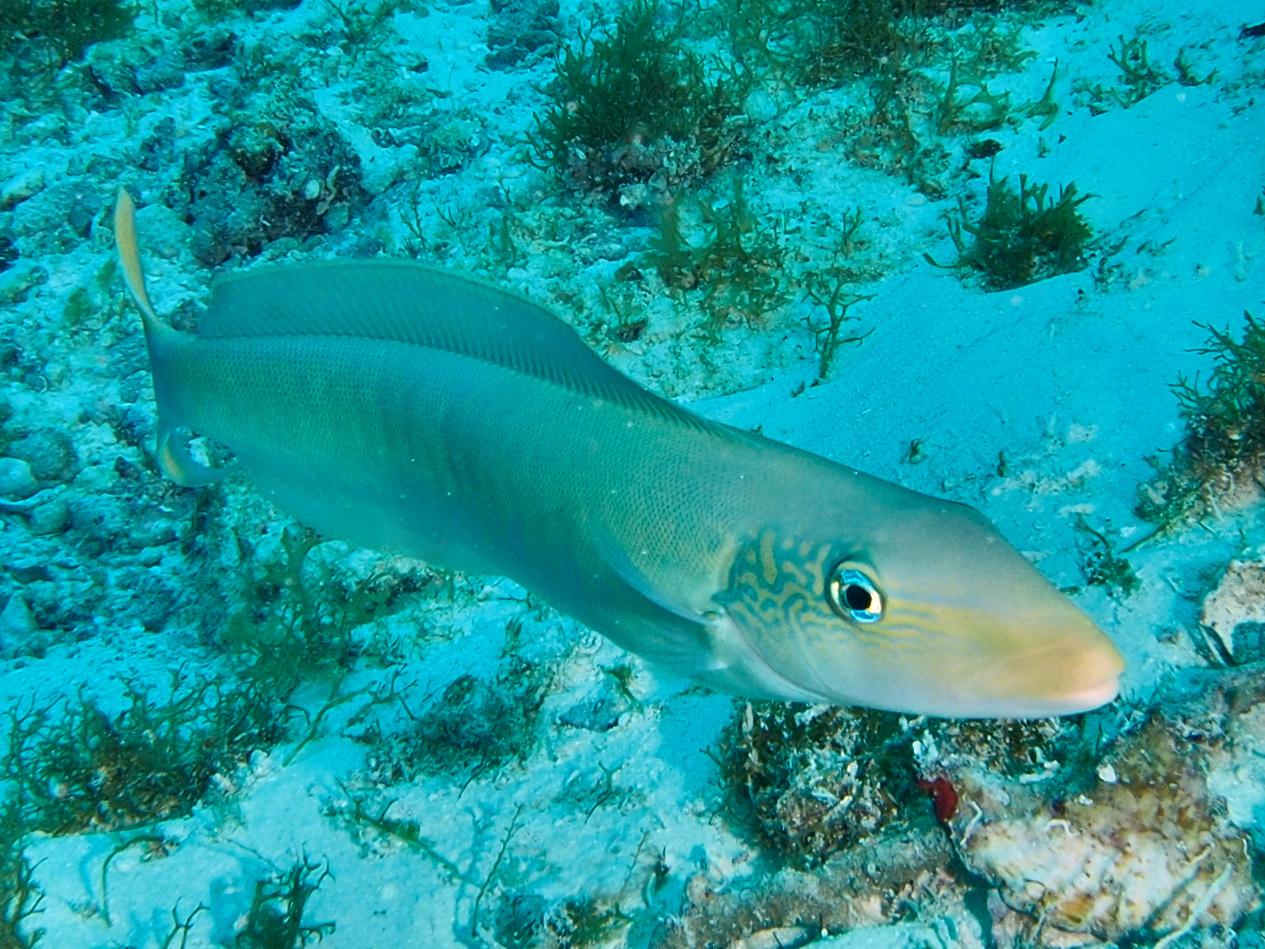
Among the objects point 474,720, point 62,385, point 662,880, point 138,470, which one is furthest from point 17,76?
point 662,880

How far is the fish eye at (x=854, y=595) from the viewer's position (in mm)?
1917

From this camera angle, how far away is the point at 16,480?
5492mm

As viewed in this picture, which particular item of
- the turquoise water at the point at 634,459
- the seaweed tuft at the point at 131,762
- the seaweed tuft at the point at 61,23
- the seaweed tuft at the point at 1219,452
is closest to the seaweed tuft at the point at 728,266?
the turquoise water at the point at 634,459

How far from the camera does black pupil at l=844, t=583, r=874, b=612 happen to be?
1926mm

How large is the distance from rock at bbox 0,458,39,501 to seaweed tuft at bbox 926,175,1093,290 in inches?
249

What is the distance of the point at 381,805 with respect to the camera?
354 centimetres

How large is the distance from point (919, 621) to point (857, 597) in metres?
0.15

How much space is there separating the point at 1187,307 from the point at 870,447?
1741 mm

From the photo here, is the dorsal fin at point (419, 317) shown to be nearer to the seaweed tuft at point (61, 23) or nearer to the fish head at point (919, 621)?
the fish head at point (919, 621)

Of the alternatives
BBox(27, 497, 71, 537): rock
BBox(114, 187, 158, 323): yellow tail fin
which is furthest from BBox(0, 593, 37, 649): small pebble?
BBox(114, 187, 158, 323): yellow tail fin

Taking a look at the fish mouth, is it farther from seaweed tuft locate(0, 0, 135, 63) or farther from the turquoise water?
seaweed tuft locate(0, 0, 135, 63)

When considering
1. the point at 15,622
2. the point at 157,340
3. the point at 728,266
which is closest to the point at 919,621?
the point at 157,340

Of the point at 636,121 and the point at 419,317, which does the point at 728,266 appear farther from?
the point at 419,317

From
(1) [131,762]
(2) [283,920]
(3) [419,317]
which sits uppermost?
(3) [419,317]
